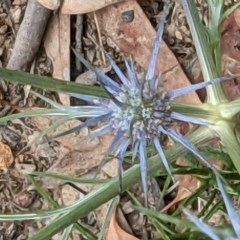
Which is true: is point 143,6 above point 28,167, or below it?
above

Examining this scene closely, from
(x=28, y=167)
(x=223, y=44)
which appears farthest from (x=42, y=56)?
(x=223, y=44)

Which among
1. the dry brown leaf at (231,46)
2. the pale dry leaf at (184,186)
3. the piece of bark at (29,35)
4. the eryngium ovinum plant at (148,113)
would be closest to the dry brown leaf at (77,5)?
the piece of bark at (29,35)

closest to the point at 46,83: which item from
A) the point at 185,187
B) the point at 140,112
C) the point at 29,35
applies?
the point at 140,112

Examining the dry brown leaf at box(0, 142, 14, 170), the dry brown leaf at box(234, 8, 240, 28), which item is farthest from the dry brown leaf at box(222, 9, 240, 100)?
the dry brown leaf at box(0, 142, 14, 170)

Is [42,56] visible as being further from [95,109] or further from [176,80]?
[95,109]

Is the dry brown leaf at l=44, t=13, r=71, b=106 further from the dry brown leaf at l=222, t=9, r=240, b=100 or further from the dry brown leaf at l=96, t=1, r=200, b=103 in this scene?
the dry brown leaf at l=222, t=9, r=240, b=100

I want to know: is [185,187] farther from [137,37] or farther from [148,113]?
[148,113]

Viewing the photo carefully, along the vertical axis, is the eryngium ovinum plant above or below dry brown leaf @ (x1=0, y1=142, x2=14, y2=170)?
above
